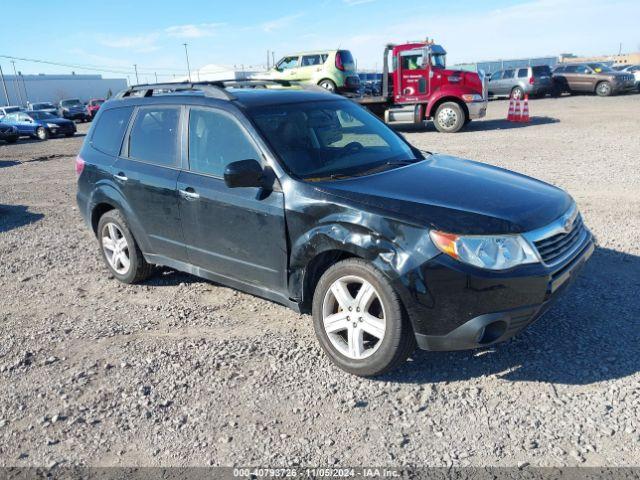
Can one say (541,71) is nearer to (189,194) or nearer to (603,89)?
(603,89)

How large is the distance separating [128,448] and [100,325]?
5.78 feet

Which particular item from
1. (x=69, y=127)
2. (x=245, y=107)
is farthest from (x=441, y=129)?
(x=69, y=127)

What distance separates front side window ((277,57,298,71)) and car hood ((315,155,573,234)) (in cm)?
1911

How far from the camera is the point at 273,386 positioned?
341 centimetres

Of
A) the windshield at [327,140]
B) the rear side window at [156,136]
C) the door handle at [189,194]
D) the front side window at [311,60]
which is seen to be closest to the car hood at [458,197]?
the windshield at [327,140]

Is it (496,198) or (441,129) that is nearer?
(496,198)

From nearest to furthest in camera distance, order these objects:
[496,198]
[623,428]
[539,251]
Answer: [623,428] → [539,251] → [496,198]

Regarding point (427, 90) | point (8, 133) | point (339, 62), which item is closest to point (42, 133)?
point (8, 133)

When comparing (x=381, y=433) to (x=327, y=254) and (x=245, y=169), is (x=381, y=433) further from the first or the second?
(x=245, y=169)

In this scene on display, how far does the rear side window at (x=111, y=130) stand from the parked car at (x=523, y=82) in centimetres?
2671

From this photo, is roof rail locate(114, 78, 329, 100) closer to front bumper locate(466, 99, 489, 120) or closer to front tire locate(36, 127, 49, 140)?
front bumper locate(466, 99, 489, 120)

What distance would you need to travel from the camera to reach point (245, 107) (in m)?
4.04

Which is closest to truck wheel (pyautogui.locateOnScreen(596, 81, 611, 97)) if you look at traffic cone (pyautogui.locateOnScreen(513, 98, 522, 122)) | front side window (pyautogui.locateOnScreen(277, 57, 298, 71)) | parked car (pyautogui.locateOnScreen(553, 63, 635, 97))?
parked car (pyautogui.locateOnScreen(553, 63, 635, 97))

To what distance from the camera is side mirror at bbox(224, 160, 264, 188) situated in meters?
3.52
